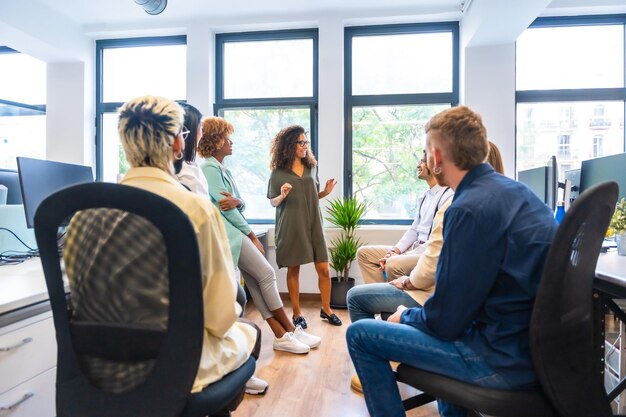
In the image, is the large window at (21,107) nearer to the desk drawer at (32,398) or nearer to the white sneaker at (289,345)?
the white sneaker at (289,345)

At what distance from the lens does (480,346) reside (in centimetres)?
106

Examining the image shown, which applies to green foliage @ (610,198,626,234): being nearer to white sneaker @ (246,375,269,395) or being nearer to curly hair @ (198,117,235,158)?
white sneaker @ (246,375,269,395)

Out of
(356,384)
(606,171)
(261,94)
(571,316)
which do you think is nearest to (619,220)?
(606,171)

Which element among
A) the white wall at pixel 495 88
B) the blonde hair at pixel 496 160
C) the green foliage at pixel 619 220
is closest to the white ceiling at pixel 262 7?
the white wall at pixel 495 88

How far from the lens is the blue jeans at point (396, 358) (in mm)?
1054

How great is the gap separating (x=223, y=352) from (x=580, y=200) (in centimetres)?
97

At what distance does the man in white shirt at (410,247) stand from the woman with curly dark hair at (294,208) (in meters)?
0.55

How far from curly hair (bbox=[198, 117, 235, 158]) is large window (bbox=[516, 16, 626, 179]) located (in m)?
3.16

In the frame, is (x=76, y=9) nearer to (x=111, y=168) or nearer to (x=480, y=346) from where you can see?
(x=111, y=168)

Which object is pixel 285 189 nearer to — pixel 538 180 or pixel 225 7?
pixel 538 180

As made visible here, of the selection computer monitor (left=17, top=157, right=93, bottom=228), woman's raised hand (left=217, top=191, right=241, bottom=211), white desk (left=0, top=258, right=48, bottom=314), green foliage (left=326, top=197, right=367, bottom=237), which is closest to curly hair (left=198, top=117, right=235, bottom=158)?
woman's raised hand (left=217, top=191, right=241, bottom=211)

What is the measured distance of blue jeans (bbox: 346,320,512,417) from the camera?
105cm

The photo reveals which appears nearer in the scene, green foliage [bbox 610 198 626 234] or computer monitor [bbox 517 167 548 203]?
green foliage [bbox 610 198 626 234]

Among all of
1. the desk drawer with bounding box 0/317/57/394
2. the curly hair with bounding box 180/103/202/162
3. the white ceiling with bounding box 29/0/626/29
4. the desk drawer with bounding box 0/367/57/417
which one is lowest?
the desk drawer with bounding box 0/367/57/417
